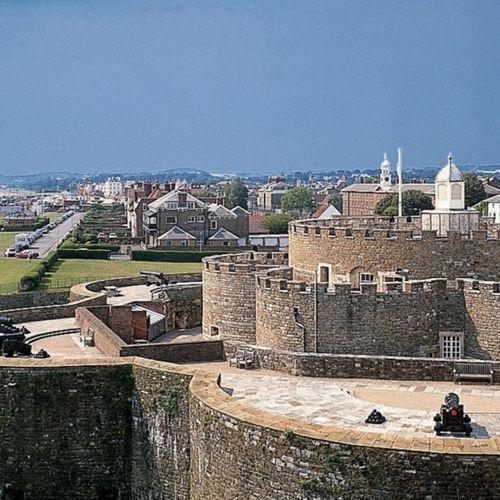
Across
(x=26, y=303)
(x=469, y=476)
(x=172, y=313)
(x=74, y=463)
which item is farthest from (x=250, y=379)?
(x=26, y=303)

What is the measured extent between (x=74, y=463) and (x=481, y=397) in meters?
8.62

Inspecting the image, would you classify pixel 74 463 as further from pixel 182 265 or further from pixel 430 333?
pixel 182 265

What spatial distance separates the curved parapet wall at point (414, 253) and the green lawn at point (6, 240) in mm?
71069

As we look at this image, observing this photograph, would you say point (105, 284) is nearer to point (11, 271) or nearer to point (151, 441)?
point (151, 441)

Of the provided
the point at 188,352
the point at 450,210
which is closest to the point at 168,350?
the point at 188,352

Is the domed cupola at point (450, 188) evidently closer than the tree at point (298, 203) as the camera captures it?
Yes

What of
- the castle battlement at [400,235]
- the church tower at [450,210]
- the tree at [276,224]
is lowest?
the tree at [276,224]

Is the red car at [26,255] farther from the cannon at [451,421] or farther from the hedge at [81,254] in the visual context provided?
the cannon at [451,421]

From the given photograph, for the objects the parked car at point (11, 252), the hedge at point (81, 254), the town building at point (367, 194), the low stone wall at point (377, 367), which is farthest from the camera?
the town building at point (367, 194)

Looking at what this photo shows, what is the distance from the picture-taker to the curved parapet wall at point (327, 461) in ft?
42.9

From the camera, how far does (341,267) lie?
→ 2789 cm

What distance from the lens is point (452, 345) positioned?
2534 centimetres

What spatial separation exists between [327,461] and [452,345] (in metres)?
12.3

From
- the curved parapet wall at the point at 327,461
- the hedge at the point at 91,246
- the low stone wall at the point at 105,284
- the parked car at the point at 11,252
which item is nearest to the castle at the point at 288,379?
the curved parapet wall at the point at 327,461
